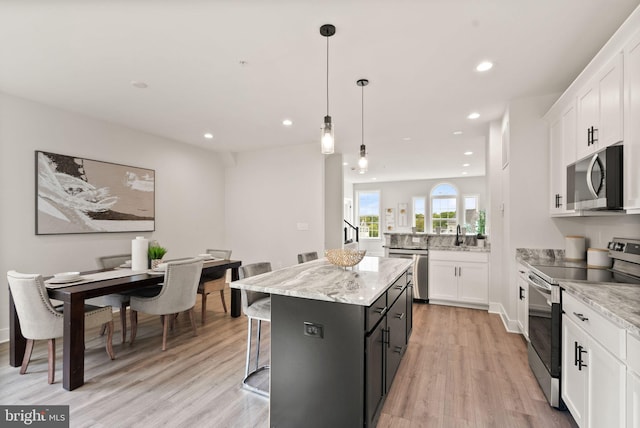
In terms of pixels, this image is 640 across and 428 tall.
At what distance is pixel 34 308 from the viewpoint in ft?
7.38

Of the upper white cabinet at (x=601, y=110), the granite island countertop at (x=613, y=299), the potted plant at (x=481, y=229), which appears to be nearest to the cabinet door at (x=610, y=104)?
the upper white cabinet at (x=601, y=110)

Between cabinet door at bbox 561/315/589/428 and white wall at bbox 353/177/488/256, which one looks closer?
cabinet door at bbox 561/315/589/428

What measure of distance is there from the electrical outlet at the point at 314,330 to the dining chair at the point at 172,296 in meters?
1.70

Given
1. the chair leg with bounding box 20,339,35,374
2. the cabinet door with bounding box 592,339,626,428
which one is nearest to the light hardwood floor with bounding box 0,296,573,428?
the chair leg with bounding box 20,339,35,374

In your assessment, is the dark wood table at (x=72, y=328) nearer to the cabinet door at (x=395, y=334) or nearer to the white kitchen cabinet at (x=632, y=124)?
the cabinet door at (x=395, y=334)

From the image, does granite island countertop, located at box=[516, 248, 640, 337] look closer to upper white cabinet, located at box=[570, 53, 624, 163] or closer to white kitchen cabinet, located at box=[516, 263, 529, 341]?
upper white cabinet, located at box=[570, 53, 624, 163]

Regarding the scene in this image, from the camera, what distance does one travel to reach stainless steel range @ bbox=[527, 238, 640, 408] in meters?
2.00

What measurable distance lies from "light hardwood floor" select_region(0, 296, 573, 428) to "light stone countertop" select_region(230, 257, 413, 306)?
0.88 m

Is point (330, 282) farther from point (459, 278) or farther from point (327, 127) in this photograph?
point (459, 278)

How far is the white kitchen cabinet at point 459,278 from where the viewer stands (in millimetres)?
4266

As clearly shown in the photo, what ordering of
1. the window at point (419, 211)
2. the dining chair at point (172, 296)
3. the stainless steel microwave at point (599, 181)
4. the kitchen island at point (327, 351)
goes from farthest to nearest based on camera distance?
the window at point (419, 211), the dining chair at point (172, 296), the stainless steel microwave at point (599, 181), the kitchen island at point (327, 351)

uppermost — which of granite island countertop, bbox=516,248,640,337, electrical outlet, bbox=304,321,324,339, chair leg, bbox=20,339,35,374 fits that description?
granite island countertop, bbox=516,248,640,337

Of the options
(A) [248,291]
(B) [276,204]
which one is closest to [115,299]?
(A) [248,291]

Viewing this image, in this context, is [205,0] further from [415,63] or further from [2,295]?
[2,295]
